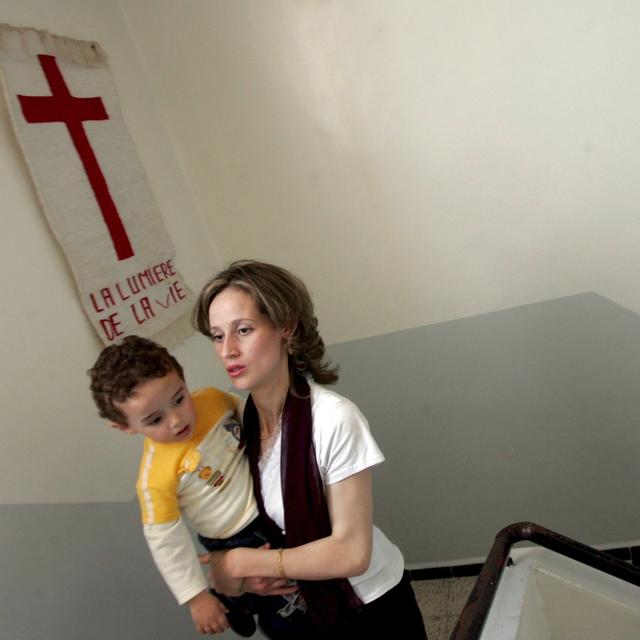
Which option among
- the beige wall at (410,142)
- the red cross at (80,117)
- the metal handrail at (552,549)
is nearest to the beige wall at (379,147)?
the beige wall at (410,142)

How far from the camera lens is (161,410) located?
1.19 metres

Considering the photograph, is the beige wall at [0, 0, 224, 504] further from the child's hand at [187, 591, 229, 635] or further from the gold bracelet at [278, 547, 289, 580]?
the gold bracelet at [278, 547, 289, 580]

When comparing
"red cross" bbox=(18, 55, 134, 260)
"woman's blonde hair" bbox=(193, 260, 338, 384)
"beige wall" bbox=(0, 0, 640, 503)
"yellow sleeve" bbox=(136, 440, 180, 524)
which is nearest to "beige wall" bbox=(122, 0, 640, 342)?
"beige wall" bbox=(0, 0, 640, 503)

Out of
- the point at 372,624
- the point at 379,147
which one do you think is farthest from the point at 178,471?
the point at 379,147

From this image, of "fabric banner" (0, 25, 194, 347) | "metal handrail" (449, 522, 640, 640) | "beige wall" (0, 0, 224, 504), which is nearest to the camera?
"metal handrail" (449, 522, 640, 640)

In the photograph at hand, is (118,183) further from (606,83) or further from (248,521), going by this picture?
(606,83)

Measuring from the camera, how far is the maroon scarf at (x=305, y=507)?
1193 mm

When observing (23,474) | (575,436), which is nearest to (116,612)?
(23,474)

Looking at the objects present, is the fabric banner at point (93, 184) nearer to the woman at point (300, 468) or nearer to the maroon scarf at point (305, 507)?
the woman at point (300, 468)

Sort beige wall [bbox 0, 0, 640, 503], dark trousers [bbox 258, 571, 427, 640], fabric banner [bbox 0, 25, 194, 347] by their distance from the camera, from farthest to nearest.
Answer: beige wall [bbox 0, 0, 640, 503], fabric banner [bbox 0, 25, 194, 347], dark trousers [bbox 258, 571, 427, 640]

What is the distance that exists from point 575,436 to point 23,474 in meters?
1.76

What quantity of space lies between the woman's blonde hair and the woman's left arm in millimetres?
248

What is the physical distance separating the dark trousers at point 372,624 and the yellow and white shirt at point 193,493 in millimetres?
214

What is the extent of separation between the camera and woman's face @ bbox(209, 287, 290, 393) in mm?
1222
